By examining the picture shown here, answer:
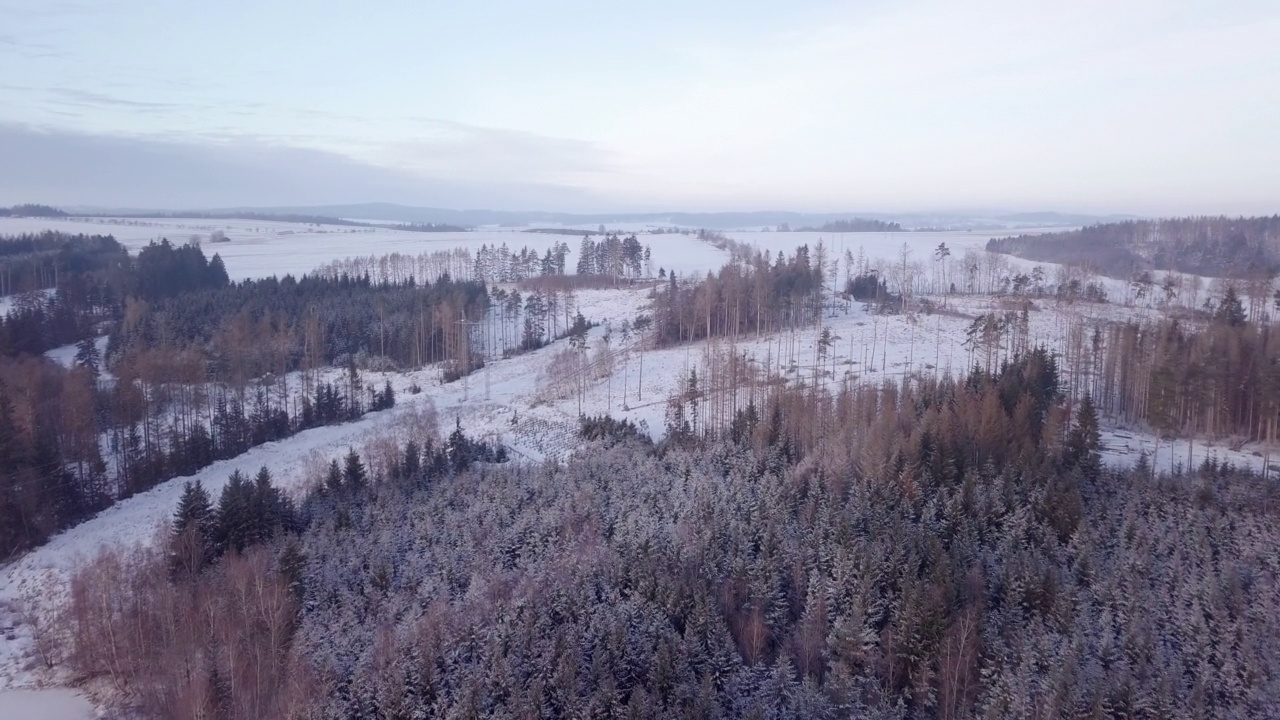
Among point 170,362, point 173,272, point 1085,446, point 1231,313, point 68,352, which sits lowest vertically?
point 68,352

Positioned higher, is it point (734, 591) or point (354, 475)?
point (734, 591)

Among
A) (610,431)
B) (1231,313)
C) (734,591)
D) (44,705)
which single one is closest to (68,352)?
(610,431)

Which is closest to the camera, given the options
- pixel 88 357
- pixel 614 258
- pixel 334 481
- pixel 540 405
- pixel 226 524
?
pixel 226 524

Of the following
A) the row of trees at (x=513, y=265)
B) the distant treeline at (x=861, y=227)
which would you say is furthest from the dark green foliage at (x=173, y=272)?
the distant treeline at (x=861, y=227)

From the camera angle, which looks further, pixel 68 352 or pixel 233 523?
pixel 68 352

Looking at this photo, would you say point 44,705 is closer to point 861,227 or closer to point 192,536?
point 192,536

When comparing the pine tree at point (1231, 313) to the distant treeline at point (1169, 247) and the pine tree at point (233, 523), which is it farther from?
the pine tree at point (233, 523)
